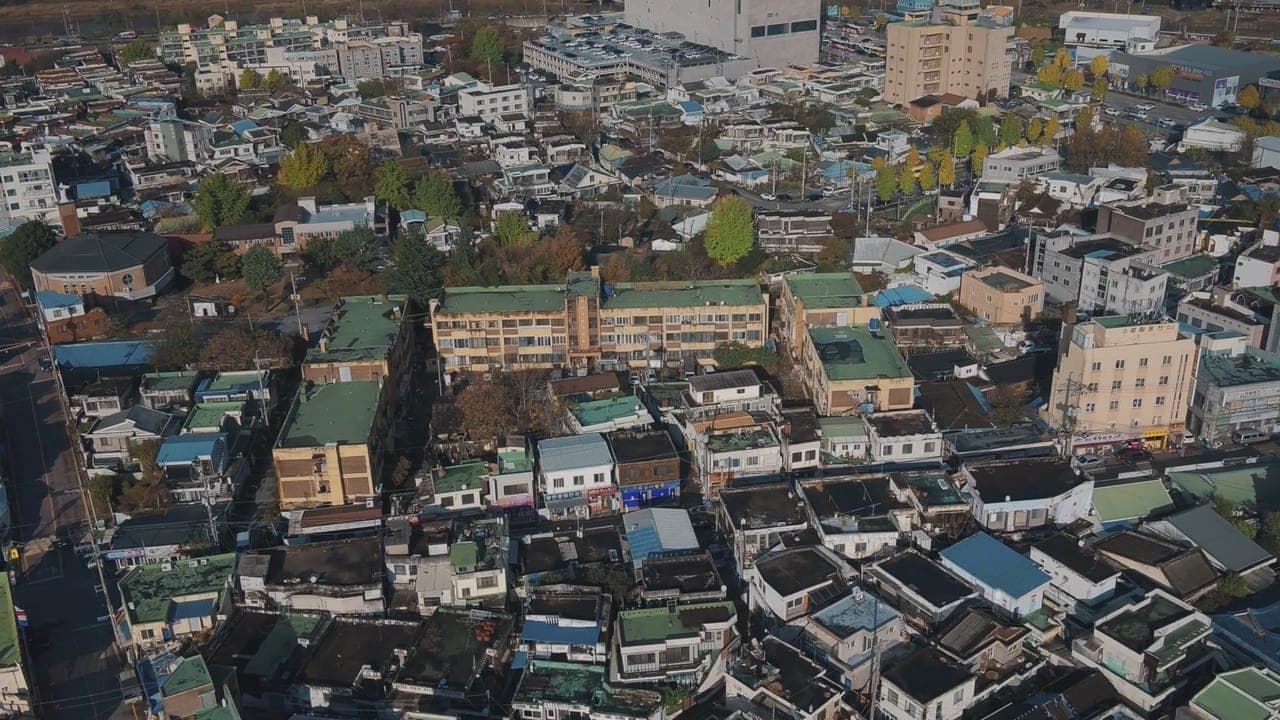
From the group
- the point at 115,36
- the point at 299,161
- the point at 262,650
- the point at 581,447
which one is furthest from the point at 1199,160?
the point at 115,36

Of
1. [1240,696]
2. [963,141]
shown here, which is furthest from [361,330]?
[963,141]

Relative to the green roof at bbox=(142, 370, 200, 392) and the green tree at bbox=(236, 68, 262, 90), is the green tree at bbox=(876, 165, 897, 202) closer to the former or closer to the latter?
the green roof at bbox=(142, 370, 200, 392)

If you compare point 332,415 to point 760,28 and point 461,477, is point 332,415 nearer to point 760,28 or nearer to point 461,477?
point 461,477

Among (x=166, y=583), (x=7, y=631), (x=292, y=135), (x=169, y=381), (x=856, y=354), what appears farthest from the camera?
(x=292, y=135)

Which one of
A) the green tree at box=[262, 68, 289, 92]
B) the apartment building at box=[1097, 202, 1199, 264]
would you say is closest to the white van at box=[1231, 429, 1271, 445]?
the apartment building at box=[1097, 202, 1199, 264]

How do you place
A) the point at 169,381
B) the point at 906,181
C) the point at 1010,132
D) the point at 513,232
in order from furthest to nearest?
the point at 1010,132 → the point at 906,181 → the point at 513,232 → the point at 169,381

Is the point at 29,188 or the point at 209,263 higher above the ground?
the point at 29,188

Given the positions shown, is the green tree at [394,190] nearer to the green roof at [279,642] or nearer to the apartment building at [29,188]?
the apartment building at [29,188]

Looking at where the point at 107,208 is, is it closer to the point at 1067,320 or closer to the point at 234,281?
the point at 234,281
